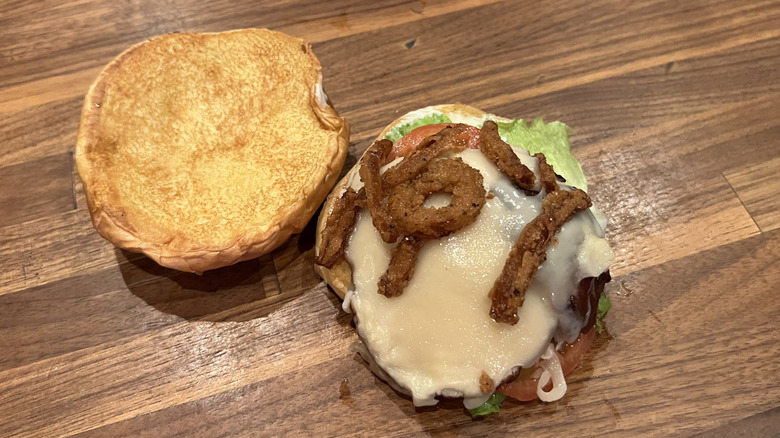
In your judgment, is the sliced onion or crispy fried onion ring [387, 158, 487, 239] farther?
the sliced onion

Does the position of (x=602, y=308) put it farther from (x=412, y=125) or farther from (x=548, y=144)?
(x=412, y=125)

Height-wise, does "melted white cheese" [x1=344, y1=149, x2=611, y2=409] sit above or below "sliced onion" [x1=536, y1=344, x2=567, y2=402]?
above

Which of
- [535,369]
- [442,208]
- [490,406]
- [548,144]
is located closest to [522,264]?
[442,208]

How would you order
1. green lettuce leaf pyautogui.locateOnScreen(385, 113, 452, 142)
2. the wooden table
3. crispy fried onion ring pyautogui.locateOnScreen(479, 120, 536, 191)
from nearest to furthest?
crispy fried onion ring pyautogui.locateOnScreen(479, 120, 536, 191) < the wooden table < green lettuce leaf pyautogui.locateOnScreen(385, 113, 452, 142)

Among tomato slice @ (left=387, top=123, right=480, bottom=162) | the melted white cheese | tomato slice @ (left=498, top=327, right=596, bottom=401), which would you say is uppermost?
tomato slice @ (left=387, top=123, right=480, bottom=162)

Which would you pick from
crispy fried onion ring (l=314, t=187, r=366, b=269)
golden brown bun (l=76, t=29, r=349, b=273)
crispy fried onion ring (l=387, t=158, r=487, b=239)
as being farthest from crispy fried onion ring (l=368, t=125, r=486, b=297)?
golden brown bun (l=76, t=29, r=349, b=273)

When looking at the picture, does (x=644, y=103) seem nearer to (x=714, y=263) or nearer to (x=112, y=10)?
(x=714, y=263)

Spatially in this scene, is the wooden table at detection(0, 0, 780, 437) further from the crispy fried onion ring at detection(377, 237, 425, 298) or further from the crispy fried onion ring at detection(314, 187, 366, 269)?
the crispy fried onion ring at detection(377, 237, 425, 298)

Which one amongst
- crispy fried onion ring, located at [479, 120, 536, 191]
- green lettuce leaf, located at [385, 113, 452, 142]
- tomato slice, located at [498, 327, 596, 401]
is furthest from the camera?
green lettuce leaf, located at [385, 113, 452, 142]
